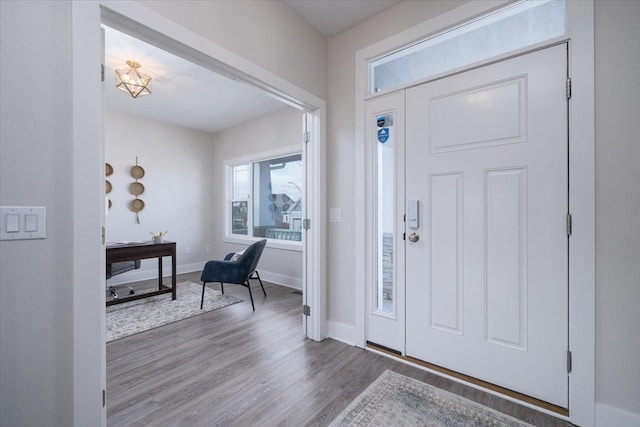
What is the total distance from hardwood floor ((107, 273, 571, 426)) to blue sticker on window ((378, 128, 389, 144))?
5.69 feet

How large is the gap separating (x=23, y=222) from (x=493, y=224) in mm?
2380

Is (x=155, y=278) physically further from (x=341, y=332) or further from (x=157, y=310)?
(x=341, y=332)

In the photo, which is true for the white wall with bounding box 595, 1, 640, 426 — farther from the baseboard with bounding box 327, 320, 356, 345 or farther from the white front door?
the baseboard with bounding box 327, 320, 356, 345

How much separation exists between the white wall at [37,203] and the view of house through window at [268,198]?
3.19 meters

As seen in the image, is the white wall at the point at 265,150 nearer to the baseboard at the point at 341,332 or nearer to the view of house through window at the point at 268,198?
the view of house through window at the point at 268,198

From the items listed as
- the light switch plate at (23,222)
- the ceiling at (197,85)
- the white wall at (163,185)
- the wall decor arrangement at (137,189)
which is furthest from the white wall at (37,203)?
the wall decor arrangement at (137,189)

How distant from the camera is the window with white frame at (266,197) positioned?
14.7 feet

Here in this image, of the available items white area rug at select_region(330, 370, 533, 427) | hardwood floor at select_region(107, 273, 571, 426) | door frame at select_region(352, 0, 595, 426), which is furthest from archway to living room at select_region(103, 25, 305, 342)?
door frame at select_region(352, 0, 595, 426)

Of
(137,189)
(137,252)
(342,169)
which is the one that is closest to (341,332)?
(342,169)

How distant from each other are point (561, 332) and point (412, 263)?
2.92 feet

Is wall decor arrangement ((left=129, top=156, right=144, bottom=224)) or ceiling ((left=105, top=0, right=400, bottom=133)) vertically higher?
ceiling ((left=105, top=0, right=400, bottom=133))

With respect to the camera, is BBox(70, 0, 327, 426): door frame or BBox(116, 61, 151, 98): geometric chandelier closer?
BBox(70, 0, 327, 426): door frame

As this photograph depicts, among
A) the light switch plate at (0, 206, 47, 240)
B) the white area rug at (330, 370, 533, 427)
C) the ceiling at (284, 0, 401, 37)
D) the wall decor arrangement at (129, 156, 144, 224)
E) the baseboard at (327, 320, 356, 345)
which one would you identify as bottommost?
the white area rug at (330, 370, 533, 427)

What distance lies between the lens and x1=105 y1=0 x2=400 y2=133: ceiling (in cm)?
224
